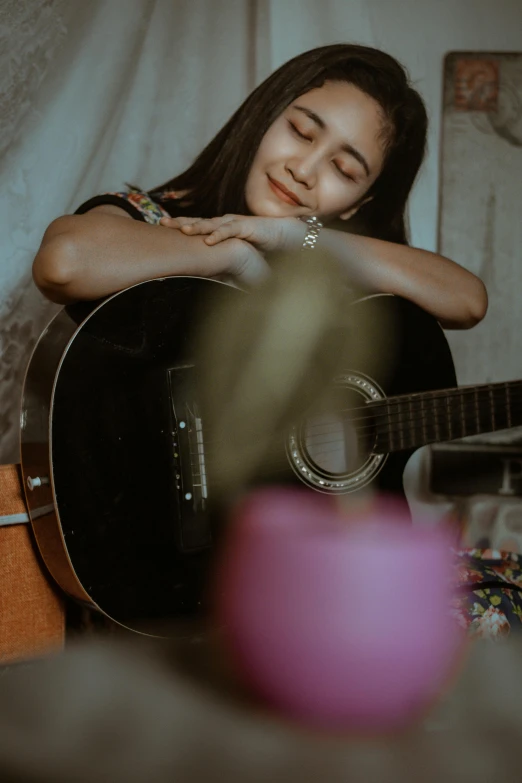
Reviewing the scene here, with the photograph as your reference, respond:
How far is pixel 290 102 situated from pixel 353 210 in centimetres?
22

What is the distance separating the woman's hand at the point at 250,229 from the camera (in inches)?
41.9

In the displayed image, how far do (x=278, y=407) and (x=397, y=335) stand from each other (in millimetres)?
246

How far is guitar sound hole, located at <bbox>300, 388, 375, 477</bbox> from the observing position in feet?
3.64

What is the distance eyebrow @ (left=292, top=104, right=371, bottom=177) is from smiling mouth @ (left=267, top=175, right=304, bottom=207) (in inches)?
4.8

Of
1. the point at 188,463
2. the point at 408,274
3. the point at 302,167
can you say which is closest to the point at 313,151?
the point at 302,167

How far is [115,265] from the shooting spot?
98cm

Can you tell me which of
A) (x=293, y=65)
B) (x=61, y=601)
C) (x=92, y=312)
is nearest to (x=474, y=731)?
(x=61, y=601)

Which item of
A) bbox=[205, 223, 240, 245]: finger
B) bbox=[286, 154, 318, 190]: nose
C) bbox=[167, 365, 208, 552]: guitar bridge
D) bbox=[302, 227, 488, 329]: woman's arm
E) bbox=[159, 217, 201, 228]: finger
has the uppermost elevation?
bbox=[286, 154, 318, 190]: nose

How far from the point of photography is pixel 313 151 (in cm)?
126

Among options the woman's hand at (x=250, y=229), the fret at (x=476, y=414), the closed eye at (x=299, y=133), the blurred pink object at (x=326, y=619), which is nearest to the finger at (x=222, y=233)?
the woman's hand at (x=250, y=229)

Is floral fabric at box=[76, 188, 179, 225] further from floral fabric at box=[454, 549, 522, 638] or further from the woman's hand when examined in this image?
floral fabric at box=[454, 549, 522, 638]

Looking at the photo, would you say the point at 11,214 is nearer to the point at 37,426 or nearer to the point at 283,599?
the point at 37,426

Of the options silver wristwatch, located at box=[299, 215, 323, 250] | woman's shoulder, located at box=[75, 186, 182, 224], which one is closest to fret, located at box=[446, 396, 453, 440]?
silver wristwatch, located at box=[299, 215, 323, 250]

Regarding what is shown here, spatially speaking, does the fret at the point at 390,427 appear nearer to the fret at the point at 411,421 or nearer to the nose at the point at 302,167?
the fret at the point at 411,421
